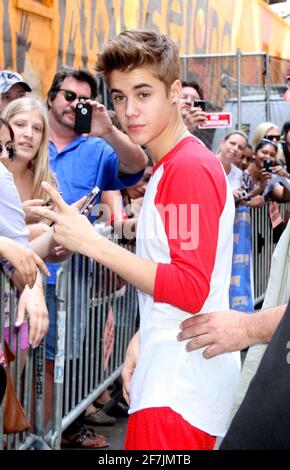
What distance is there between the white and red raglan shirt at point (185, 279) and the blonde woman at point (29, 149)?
6.23 ft

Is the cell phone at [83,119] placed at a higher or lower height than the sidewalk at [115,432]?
higher

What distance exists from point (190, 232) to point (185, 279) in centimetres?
13

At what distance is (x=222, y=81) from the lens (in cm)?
1033

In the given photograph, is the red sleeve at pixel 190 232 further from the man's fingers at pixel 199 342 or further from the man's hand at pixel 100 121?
the man's hand at pixel 100 121

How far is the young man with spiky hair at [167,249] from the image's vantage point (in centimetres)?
218

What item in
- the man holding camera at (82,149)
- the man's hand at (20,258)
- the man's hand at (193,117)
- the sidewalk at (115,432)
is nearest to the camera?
the man's hand at (20,258)

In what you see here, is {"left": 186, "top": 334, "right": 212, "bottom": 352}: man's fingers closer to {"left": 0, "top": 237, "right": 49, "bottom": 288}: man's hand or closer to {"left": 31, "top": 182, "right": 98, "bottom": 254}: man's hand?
{"left": 31, "top": 182, "right": 98, "bottom": 254}: man's hand

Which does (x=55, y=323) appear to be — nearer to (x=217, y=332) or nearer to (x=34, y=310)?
(x=34, y=310)

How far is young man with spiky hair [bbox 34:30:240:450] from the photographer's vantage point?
218 centimetres

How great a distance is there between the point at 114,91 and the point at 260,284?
625cm

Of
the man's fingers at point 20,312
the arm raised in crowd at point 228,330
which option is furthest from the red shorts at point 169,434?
the man's fingers at point 20,312

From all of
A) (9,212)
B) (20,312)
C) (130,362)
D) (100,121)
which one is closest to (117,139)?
(100,121)

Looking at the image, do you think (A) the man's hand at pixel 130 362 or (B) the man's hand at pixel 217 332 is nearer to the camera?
(B) the man's hand at pixel 217 332

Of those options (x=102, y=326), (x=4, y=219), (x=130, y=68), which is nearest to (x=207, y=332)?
(x=130, y=68)
